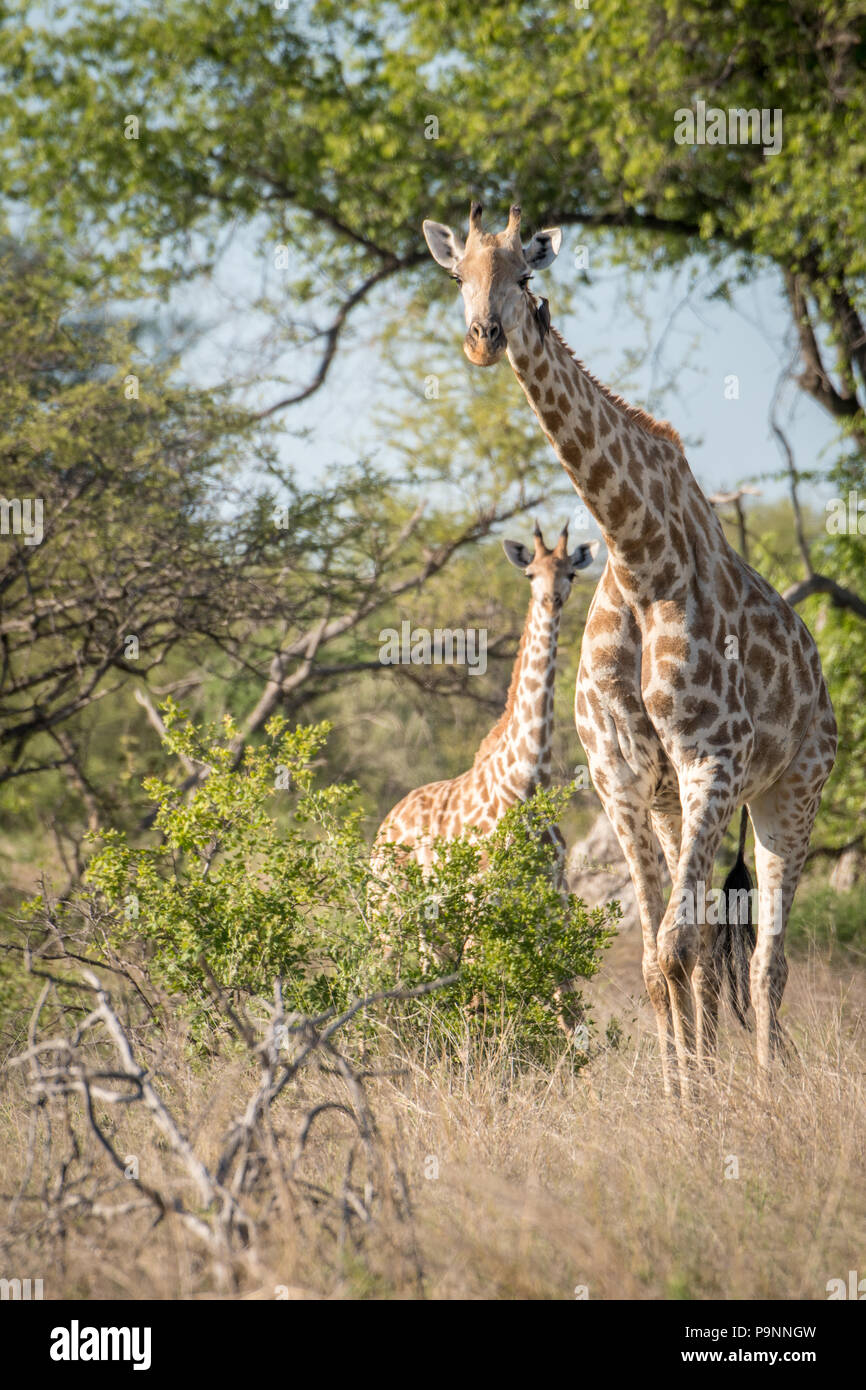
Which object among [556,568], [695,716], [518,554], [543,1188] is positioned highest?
[518,554]

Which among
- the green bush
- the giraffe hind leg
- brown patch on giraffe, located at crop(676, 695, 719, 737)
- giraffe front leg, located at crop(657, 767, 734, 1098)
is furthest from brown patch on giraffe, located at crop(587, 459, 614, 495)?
the giraffe hind leg

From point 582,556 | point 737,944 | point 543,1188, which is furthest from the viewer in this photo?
point 582,556

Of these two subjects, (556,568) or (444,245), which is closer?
(444,245)

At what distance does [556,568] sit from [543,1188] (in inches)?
159

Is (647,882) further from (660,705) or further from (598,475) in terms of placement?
(598,475)

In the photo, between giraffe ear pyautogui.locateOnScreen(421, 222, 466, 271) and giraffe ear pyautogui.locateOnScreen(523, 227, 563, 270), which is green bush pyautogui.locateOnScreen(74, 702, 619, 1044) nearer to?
giraffe ear pyautogui.locateOnScreen(421, 222, 466, 271)

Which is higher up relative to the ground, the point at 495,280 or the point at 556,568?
the point at 495,280

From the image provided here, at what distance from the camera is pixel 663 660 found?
15.1ft

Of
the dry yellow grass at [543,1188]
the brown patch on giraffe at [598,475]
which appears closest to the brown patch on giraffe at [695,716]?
the brown patch on giraffe at [598,475]

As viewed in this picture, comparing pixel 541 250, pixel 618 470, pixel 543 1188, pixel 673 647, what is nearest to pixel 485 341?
pixel 541 250

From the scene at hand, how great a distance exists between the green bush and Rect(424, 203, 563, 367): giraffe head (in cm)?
203

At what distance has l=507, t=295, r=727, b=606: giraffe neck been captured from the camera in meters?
4.30

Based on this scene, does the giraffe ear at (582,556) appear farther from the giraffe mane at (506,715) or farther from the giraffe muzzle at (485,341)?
the giraffe muzzle at (485,341)

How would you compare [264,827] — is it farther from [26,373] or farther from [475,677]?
[475,677]
